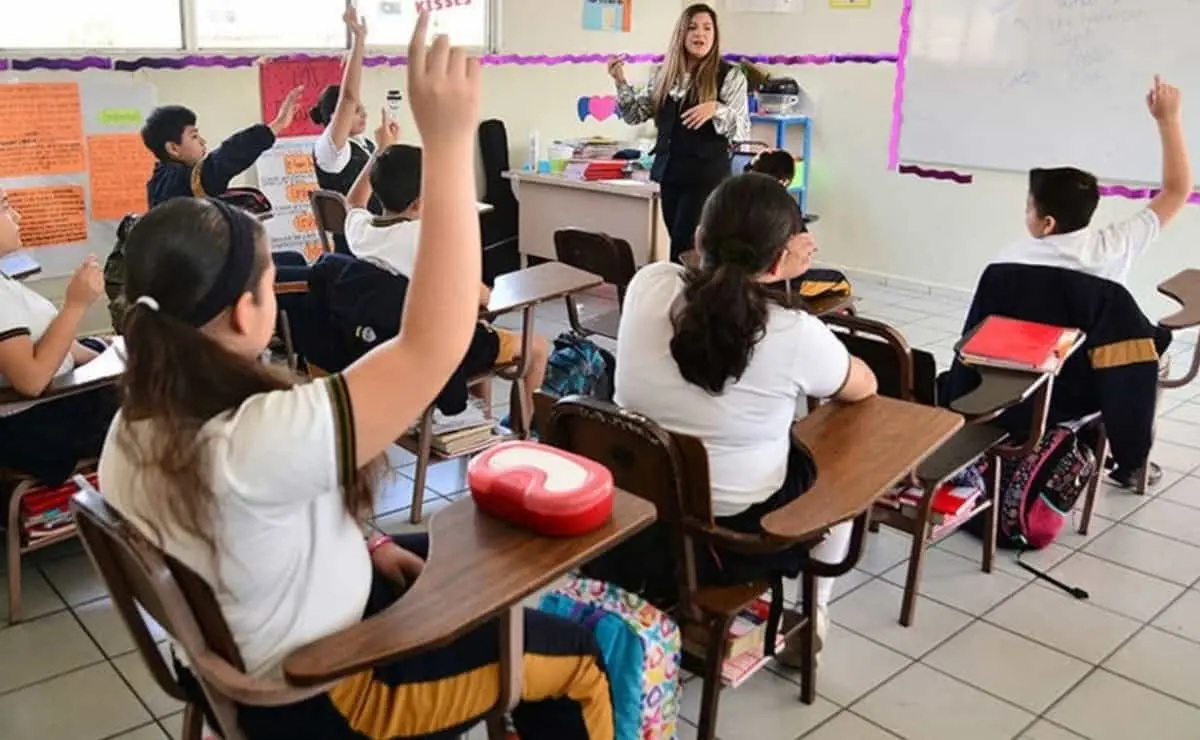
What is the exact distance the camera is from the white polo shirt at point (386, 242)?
284 cm

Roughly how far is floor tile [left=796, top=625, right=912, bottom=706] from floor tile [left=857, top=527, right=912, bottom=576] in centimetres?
35

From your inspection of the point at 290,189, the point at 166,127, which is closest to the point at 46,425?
the point at 166,127

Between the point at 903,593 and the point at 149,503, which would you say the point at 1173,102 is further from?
the point at 149,503

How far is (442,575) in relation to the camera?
4.38 feet

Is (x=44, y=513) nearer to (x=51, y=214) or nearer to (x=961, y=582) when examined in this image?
(x=51, y=214)

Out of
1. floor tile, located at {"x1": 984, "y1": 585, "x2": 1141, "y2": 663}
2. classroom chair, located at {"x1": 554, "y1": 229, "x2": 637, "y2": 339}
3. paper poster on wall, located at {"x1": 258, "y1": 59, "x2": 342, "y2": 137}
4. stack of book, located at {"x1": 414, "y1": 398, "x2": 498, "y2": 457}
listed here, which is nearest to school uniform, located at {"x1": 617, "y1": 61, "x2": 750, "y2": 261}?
classroom chair, located at {"x1": 554, "y1": 229, "x2": 637, "y2": 339}

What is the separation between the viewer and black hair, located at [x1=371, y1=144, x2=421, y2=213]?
2.88 m

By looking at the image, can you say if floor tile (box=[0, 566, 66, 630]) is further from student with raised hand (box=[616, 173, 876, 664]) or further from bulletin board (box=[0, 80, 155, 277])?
bulletin board (box=[0, 80, 155, 277])

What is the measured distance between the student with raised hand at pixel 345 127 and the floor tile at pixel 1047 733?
2.85 metres

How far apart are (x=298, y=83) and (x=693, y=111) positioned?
5.86 ft

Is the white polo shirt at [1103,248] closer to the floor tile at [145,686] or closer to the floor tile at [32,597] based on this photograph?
the floor tile at [145,686]

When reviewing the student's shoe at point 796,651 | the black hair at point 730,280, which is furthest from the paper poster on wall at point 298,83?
the student's shoe at point 796,651

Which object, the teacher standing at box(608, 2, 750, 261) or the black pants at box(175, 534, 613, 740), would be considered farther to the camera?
the teacher standing at box(608, 2, 750, 261)

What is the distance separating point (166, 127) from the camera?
349 cm
